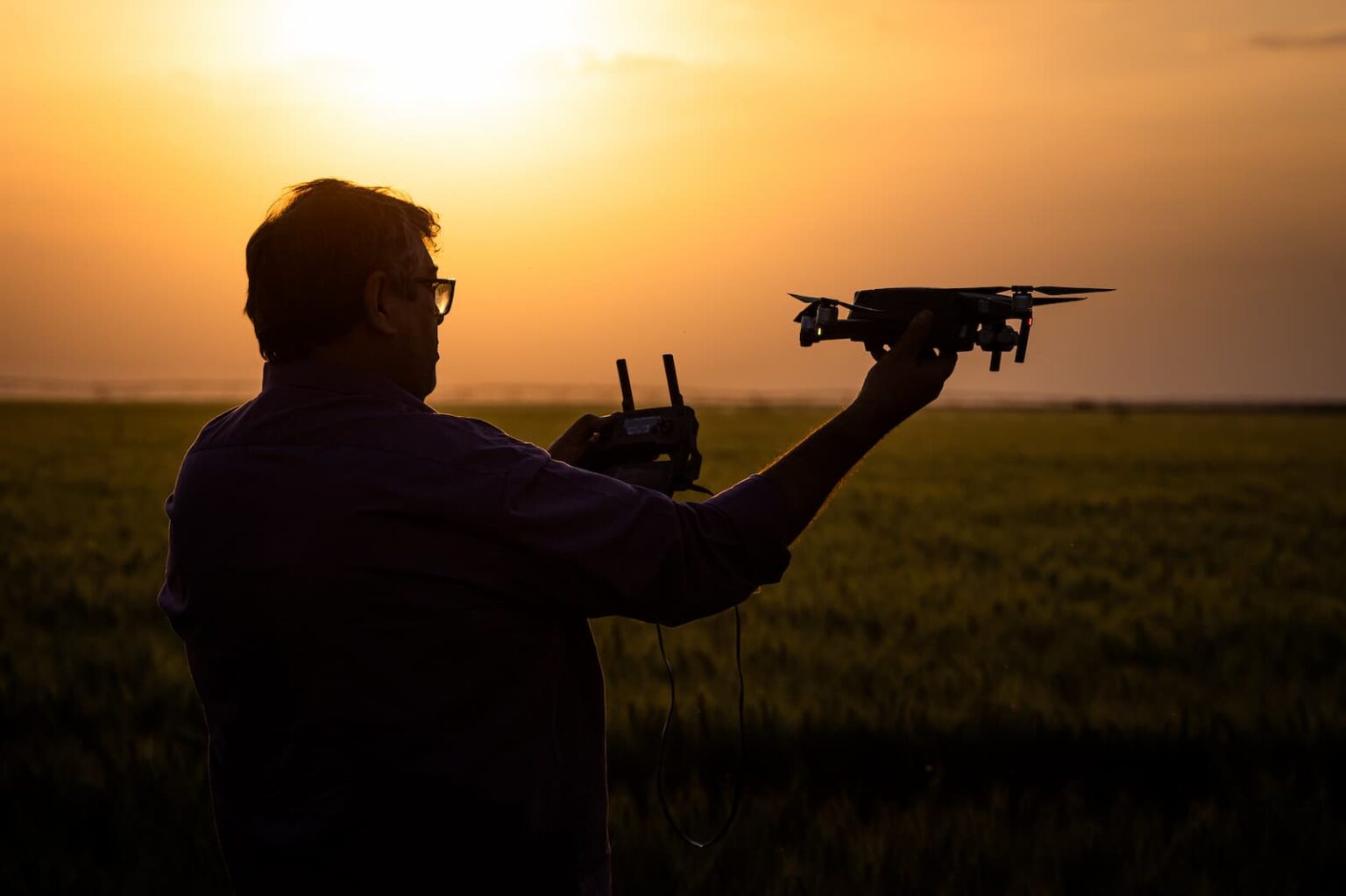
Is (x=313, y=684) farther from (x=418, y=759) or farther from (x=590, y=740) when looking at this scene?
(x=590, y=740)

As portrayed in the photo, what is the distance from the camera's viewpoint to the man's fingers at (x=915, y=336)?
225 cm

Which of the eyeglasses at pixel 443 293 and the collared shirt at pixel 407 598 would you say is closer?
the collared shirt at pixel 407 598

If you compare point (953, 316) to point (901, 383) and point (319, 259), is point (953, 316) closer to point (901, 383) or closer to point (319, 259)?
point (901, 383)

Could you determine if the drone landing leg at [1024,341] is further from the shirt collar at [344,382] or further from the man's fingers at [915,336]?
the shirt collar at [344,382]

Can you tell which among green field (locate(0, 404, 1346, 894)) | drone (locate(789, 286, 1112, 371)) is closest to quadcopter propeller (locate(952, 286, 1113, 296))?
drone (locate(789, 286, 1112, 371))

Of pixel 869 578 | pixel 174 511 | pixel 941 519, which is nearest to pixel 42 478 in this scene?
pixel 941 519

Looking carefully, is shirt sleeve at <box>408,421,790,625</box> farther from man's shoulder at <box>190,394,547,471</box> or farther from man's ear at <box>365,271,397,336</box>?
man's ear at <box>365,271,397,336</box>

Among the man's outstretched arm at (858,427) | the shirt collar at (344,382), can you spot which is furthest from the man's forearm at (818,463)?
the shirt collar at (344,382)

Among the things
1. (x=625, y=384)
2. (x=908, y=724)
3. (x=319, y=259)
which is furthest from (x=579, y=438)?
(x=908, y=724)

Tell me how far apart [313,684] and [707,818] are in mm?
4030

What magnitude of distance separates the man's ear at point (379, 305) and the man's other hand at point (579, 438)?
2.00 feet

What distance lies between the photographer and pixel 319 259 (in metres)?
2.16

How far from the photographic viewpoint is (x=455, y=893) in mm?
2207

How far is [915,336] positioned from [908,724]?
531cm
